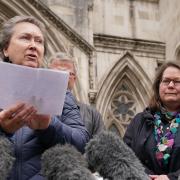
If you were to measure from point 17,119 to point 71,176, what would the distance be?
0.32m

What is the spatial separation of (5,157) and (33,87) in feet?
0.99

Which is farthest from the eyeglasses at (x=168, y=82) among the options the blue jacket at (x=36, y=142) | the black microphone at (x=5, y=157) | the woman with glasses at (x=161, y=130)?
the black microphone at (x=5, y=157)

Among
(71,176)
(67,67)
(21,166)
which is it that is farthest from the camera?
(67,67)

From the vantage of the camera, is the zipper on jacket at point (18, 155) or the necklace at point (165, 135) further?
the necklace at point (165, 135)

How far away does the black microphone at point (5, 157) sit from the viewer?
174 centimetres

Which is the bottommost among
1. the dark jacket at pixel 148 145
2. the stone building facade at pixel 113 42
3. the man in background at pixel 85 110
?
the dark jacket at pixel 148 145

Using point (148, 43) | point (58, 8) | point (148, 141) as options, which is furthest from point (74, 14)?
point (148, 141)

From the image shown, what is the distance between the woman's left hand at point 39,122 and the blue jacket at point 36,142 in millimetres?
26

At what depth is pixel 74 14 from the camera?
792 cm

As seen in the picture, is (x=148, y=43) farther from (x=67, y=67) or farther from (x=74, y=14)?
(x=67, y=67)

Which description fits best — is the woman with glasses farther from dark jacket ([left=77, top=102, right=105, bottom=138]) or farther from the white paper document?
the white paper document

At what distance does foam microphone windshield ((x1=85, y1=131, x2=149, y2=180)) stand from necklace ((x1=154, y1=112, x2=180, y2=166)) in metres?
0.81

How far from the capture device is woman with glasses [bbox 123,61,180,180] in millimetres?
2652

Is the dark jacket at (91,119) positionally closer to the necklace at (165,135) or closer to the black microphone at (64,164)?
the necklace at (165,135)
